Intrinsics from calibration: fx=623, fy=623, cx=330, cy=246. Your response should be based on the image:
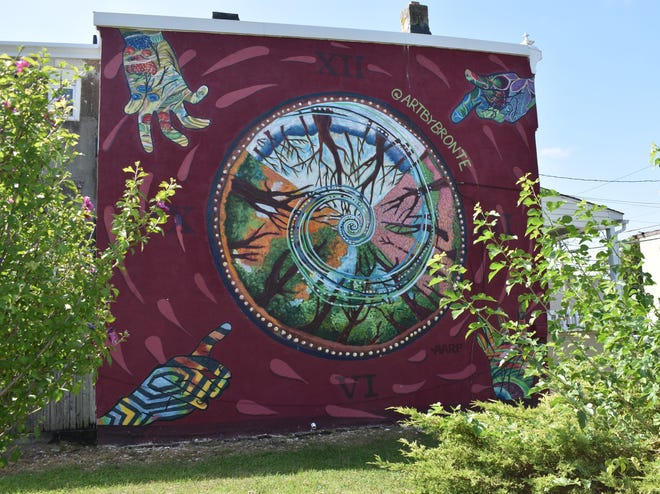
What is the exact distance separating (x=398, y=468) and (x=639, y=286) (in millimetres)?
1888

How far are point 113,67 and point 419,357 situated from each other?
5.87 m

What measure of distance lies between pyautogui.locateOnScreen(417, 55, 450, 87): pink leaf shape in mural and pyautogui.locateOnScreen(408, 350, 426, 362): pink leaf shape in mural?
13.5 feet

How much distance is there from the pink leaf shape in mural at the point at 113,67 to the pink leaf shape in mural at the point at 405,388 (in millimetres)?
5793

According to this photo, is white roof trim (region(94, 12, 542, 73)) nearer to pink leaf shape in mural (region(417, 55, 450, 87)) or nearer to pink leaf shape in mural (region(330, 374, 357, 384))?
pink leaf shape in mural (region(417, 55, 450, 87))

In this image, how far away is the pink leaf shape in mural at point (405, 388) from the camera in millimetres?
8789

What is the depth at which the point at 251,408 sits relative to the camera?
8250 millimetres

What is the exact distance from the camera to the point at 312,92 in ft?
29.7

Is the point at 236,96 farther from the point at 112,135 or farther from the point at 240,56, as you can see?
the point at 112,135

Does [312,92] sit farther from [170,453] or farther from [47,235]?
[47,235]

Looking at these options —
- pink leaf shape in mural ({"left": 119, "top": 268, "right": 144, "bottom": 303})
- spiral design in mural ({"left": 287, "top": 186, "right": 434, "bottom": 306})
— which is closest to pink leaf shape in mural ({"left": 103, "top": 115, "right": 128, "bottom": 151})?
pink leaf shape in mural ({"left": 119, "top": 268, "right": 144, "bottom": 303})

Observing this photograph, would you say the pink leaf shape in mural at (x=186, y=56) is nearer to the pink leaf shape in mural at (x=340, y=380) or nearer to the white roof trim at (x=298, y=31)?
the white roof trim at (x=298, y=31)

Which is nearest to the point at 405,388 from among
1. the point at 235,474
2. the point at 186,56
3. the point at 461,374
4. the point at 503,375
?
the point at 461,374

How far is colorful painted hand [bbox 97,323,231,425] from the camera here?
7.95 metres

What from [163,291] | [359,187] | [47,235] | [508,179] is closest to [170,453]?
[163,291]
